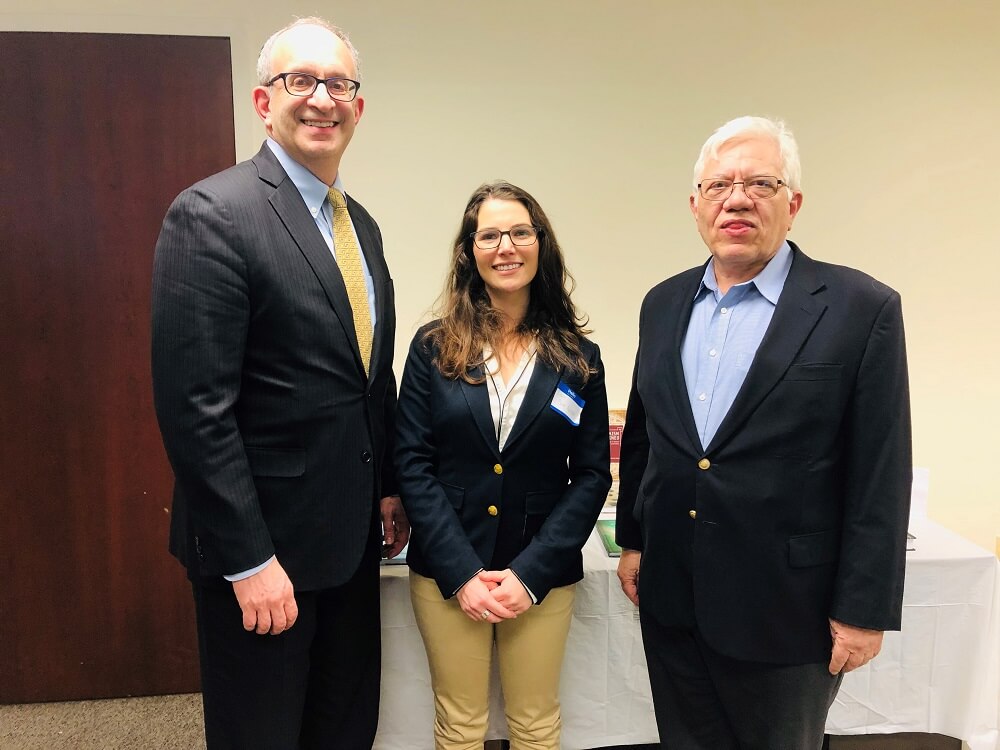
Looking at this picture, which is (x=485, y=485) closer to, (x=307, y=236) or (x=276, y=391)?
(x=276, y=391)

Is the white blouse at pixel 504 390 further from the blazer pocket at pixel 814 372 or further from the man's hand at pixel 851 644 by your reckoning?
the man's hand at pixel 851 644

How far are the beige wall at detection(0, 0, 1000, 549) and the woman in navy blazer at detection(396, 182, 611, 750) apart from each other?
0.91m

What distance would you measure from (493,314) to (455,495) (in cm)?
43

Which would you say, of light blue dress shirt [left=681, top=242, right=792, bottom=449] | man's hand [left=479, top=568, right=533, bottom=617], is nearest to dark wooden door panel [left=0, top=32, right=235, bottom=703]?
man's hand [left=479, top=568, right=533, bottom=617]

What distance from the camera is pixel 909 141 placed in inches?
96.5

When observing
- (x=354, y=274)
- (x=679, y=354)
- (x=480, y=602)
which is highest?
(x=354, y=274)

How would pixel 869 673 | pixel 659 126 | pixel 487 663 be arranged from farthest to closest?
pixel 659 126 < pixel 869 673 < pixel 487 663

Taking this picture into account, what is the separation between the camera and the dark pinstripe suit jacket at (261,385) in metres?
1.13

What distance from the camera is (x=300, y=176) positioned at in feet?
4.34

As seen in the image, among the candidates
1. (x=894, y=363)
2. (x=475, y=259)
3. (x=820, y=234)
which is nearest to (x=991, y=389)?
(x=820, y=234)

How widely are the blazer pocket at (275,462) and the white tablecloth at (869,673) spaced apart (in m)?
0.57

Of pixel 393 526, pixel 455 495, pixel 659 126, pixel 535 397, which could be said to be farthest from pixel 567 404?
pixel 659 126

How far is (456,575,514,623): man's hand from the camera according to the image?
1.41 meters

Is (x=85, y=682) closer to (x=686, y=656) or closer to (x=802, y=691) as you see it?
(x=686, y=656)
